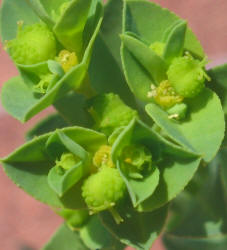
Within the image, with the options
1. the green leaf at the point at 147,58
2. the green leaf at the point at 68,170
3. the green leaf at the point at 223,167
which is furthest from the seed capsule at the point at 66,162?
the green leaf at the point at 223,167

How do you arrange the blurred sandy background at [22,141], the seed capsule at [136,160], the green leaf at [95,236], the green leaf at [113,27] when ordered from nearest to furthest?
the seed capsule at [136,160]
the green leaf at [113,27]
the green leaf at [95,236]
the blurred sandy background at [22,141]

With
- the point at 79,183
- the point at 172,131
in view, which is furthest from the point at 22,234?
the point at 172,131

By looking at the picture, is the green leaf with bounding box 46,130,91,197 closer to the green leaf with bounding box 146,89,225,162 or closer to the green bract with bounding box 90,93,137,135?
the green bract with bounding box 90,93,137,135

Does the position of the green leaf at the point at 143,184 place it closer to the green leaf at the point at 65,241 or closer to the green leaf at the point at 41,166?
the green leaf at the point at 41,166

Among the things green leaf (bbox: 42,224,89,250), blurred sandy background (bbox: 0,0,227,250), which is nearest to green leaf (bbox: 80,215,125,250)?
green leaf (bbox: 42,224,89,250)

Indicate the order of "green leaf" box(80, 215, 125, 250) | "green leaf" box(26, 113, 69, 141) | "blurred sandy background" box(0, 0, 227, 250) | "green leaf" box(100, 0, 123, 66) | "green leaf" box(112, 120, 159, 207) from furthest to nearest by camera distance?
1. "blurred sandy background" box(0, 0, 227, 250)
2. "green leaf" box(26, 113, 69, 141)
3. "green leaf" box(80, 215, 125, 250)
4. "green leaf" box(100, 0, 123, 66)
5. "green leaf" box(112, 120, 159, 207)

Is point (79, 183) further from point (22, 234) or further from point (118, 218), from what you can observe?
point (22, 234)
